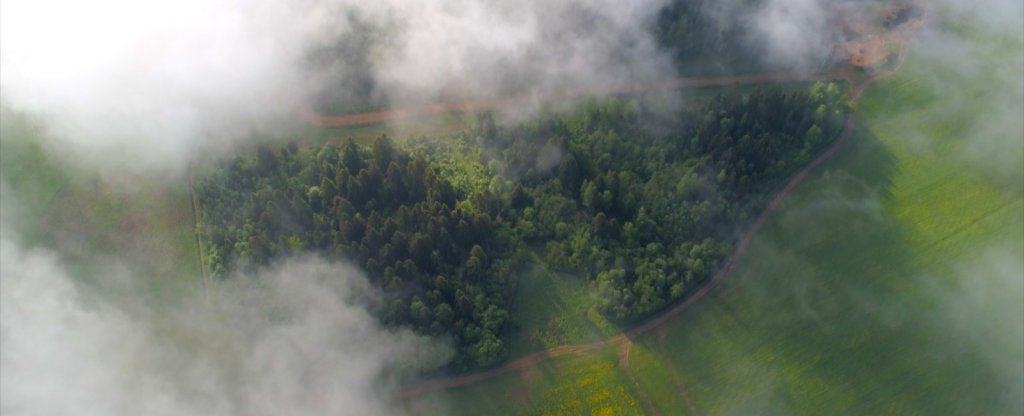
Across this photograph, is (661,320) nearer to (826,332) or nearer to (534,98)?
(826,332)

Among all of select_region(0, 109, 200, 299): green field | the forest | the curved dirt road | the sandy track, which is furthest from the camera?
the sandy track

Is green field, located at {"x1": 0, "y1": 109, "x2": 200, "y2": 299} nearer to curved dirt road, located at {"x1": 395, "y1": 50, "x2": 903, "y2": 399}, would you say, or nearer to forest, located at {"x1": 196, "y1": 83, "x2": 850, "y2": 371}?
forest, located at {"x1": 196, "y1": 83, "x2": 850, "y2": 371}

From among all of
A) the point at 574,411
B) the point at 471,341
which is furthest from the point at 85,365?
the point at 574,411

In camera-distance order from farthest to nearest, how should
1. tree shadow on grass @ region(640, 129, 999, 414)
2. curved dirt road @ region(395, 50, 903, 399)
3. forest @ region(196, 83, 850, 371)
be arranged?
forest @ region(196, 83, 850, 371) < curved dirt road @ region(395, 50, 903, 399) < tree shadow on grass @ region(640, 129, 999, 414)

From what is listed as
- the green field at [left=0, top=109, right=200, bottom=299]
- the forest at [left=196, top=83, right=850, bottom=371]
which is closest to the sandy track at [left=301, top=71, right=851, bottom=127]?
the forest at [left=196, top=83, right=850, bottom=371]

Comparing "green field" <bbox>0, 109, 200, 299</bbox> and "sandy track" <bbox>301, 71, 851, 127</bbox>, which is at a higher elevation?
"sandy track" <bbox>301, 71, 851, 127</bbox>

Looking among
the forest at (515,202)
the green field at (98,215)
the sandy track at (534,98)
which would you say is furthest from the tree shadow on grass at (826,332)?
the green field at (98,215)
